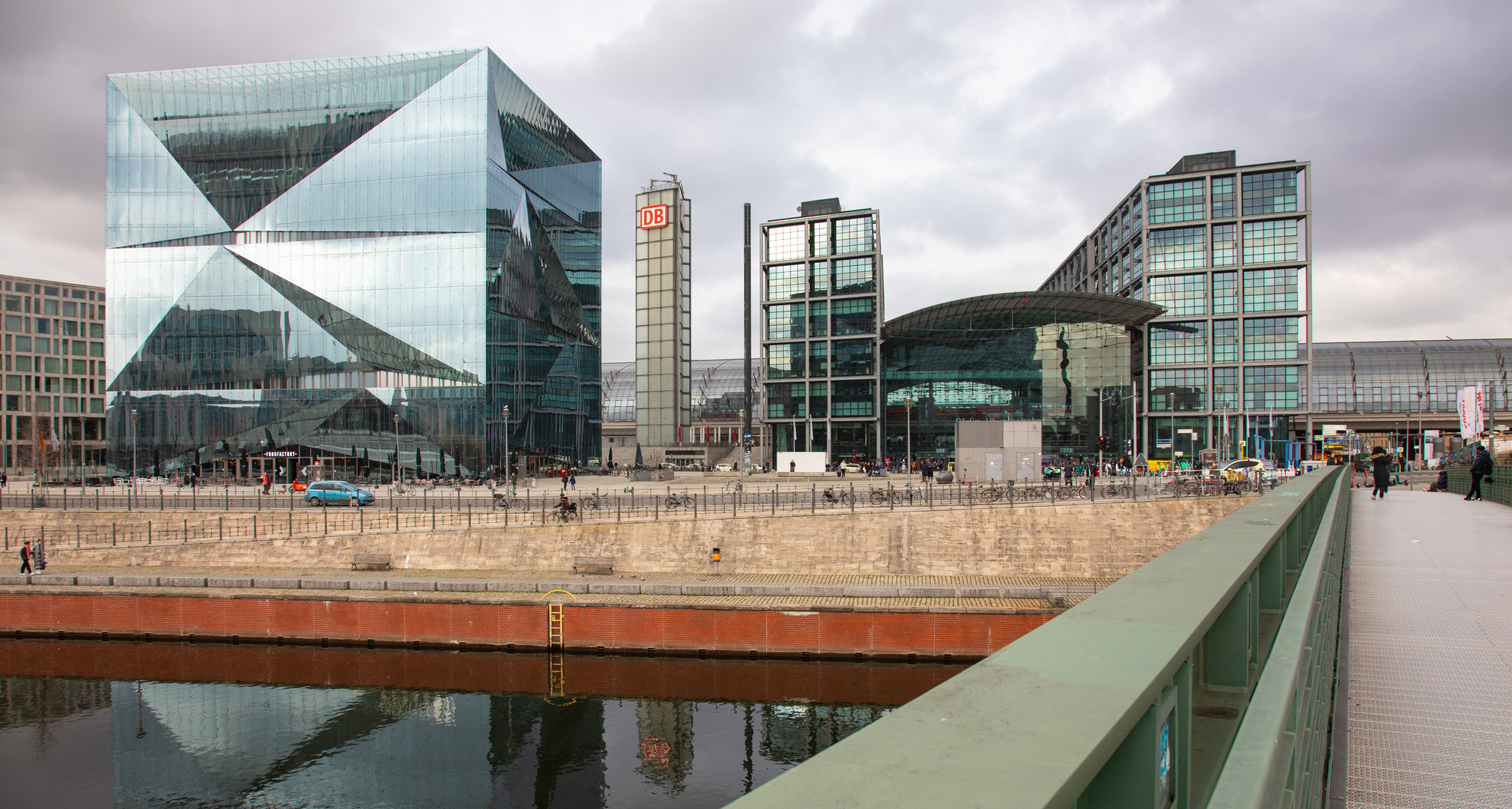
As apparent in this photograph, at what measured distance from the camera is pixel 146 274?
2544 inches

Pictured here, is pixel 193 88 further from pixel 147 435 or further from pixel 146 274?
pixel 147 435

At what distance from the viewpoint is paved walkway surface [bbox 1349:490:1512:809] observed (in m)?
3.95

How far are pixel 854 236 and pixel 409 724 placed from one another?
205 feet

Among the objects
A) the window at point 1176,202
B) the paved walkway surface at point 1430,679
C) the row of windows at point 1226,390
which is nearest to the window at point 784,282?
the window at point 1176,202

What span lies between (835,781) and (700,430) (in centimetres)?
11088

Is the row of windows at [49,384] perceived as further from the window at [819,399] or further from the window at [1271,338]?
the window at [1271,338]

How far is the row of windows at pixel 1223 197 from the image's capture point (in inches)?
2763

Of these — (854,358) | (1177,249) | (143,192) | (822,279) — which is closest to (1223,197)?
(1177,249)

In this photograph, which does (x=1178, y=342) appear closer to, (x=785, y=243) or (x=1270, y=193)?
(x=1270, y=193)

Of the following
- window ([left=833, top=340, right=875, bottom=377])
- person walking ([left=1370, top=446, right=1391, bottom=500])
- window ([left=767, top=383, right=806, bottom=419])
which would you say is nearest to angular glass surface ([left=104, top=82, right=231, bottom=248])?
window ([left=767, top=383, right=806, bottom=419])

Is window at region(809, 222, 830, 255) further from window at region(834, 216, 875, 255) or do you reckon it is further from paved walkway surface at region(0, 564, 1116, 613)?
paved walkway surface at region(0, 564, 1116, 613)

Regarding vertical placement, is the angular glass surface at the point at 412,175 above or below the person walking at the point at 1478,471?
above

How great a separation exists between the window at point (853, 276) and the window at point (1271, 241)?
33761 mm

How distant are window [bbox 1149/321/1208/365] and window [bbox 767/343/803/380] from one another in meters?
33.0
